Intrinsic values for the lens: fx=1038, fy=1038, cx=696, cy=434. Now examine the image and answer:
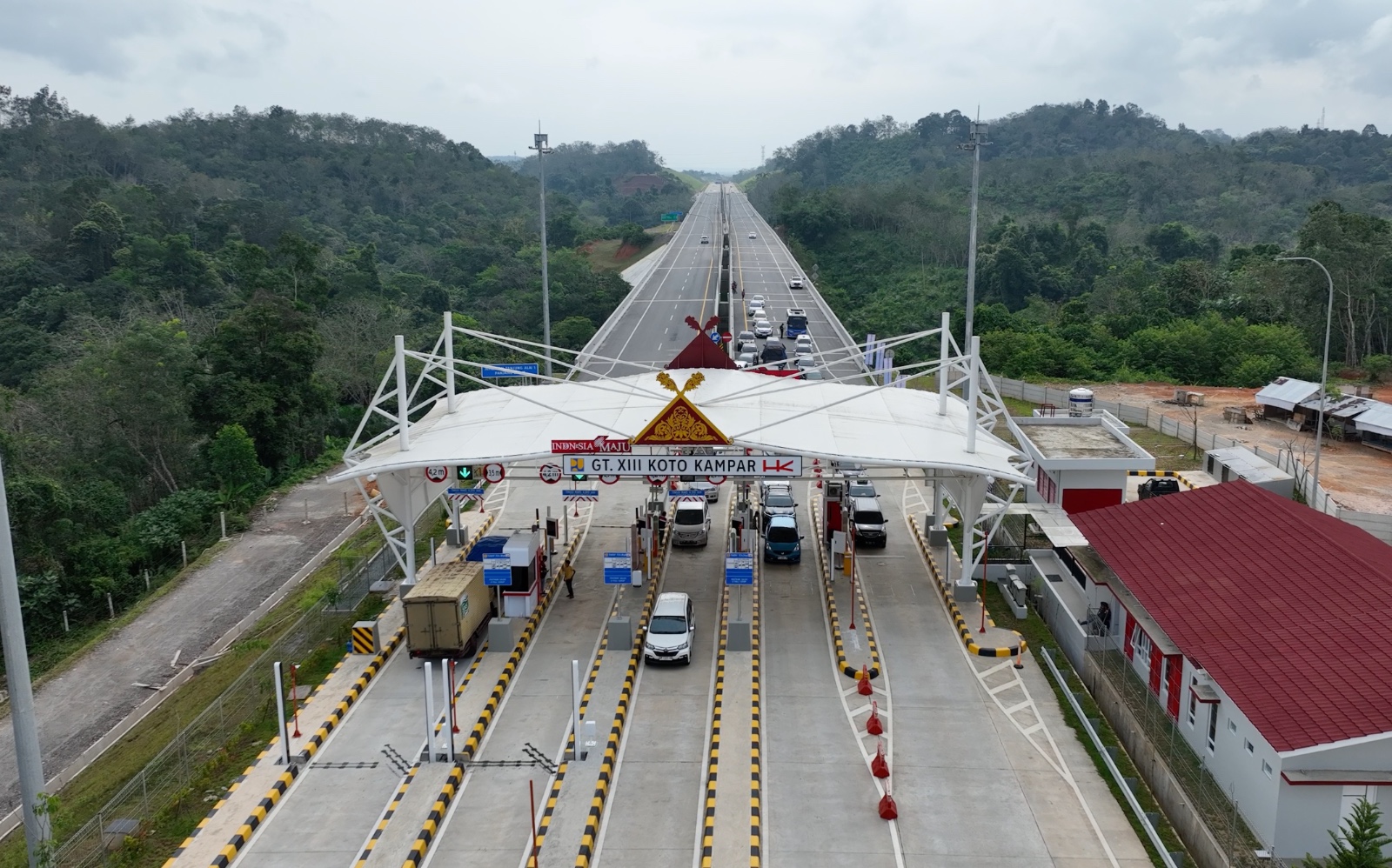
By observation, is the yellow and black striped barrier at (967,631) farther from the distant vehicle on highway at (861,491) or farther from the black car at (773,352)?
the black car at (773,352)

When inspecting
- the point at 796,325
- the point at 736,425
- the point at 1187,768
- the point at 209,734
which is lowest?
the point at 209,734

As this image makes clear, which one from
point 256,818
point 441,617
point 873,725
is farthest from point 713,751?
point 256,818

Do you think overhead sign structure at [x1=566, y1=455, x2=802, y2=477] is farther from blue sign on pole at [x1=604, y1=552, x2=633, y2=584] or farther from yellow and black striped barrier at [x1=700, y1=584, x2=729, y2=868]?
yellow and black striped barrier at [x1=700, y1=584, x2=729, y2=868]

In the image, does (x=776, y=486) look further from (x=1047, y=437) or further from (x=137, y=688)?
(x=137, y=688)

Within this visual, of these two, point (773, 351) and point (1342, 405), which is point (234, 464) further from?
point (1342, 405)

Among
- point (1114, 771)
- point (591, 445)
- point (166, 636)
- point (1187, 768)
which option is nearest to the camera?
point (1187, 768)
